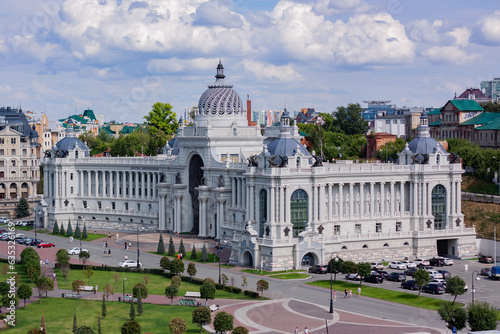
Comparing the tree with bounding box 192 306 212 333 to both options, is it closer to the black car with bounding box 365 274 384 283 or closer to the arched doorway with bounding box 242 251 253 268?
the black car with bounding box 365 274 384 283

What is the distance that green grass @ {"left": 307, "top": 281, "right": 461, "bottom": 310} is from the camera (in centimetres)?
9238

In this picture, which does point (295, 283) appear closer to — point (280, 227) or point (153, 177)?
point (280, 227)

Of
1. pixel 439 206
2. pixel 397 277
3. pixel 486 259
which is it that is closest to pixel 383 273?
pixel 397 277

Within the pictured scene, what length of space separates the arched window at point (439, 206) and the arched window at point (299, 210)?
20.8 metres

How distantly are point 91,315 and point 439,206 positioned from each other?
186 feet

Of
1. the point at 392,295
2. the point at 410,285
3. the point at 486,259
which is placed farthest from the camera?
the point at 486,259

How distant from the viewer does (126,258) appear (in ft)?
386

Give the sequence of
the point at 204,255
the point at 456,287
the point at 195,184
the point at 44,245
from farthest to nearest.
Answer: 1. the point at 195,184
2. the point at 44,245
3. the point at 204,255
4. the point at 456,287

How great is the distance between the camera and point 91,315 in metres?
88.5

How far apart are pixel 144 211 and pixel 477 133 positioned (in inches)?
2774

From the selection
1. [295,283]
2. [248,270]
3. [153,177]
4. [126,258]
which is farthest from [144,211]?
[295,283]

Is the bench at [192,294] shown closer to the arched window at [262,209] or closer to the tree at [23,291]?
the tree at [23,291]

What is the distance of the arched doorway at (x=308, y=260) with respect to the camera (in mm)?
113000

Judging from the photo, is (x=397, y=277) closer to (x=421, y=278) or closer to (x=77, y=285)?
(x=421, y=278)
